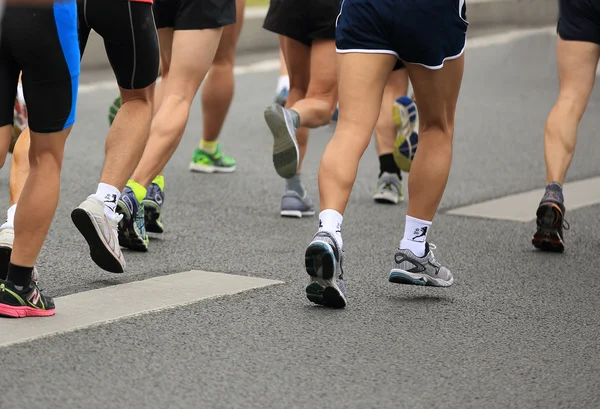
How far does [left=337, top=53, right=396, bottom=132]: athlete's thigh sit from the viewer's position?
14.5 ft

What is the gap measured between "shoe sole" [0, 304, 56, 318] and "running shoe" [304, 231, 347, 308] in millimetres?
922

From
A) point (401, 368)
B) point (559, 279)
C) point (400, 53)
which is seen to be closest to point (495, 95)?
point (559, 279)

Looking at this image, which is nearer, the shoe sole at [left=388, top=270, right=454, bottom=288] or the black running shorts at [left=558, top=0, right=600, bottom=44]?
the shoe sole at [left=388, top=270, right=454, bottom=288]

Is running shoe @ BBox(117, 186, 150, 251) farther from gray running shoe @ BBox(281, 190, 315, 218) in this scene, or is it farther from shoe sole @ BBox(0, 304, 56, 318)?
gray running shoe @ BBox(281, 190, 315, 218)

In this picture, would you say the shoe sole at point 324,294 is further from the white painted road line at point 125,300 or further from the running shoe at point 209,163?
the running shoe at point 209,163

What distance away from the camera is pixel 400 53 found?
447 cm

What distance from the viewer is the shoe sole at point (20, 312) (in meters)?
4.07

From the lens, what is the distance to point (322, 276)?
4316 mm

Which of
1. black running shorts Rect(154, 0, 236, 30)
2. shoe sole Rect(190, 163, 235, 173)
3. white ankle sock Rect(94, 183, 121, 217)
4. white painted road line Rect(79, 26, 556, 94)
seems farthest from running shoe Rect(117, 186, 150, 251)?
white painted road line Rect(79, 26, 556, 94)

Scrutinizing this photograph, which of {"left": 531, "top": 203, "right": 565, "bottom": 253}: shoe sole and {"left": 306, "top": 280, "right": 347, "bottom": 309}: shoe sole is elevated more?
{"left": 306, "top": 280, "right": 347, "bottom": 309}: shoe sole

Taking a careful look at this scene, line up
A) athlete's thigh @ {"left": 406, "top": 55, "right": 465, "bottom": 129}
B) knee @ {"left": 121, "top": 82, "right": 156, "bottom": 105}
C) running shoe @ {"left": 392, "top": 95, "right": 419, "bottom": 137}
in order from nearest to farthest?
athlete's thigh @ {"left": 406, "top": 55, "right": 465, "bottom": 129}
knee @ {"left": 121, "top": 82, "right": 156, "bottom": 105}
running shoe @ {"left": 392, "top": 95, "right": 419, "bottom": 137}

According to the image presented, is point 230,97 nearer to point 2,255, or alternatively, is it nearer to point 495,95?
point 2,255

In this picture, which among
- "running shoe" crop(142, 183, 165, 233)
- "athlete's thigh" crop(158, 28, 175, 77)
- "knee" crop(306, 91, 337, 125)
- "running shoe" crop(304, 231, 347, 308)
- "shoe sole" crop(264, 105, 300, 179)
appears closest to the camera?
"running shoe" crop(304, 231, 347, 308)

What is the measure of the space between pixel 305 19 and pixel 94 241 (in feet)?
7.17
